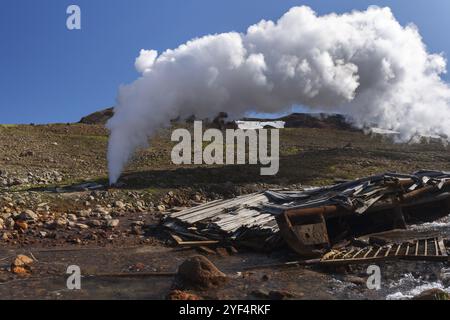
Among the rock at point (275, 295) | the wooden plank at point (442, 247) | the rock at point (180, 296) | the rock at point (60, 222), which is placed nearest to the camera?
the rock at point (180, 296)

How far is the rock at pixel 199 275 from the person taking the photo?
30.9 ft

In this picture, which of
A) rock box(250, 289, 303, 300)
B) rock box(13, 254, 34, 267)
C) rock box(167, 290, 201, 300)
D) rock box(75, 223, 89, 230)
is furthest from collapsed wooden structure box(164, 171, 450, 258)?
rock box(13, 254, 34, 267)

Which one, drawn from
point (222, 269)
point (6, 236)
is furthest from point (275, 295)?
point (6, 236)

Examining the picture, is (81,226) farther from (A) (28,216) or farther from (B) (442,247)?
(B) (442,247)

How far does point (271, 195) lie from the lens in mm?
17922

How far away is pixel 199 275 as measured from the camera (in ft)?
30.9

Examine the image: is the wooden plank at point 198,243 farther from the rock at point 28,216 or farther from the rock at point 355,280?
the rock at point 28,216

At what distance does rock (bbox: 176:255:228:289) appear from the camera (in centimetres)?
942

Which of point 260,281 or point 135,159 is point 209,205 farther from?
point 135,159

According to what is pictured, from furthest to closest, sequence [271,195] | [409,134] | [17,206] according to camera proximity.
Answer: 1. [409,134]
2. [271,195]
3. [17,206]

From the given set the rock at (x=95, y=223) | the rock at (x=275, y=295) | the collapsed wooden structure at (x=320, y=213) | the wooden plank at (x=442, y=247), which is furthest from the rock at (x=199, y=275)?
the rock at (x=95, y=223)

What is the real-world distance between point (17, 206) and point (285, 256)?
10.1 metres

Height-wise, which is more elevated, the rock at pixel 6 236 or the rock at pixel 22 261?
the rock at pixel 6 236
